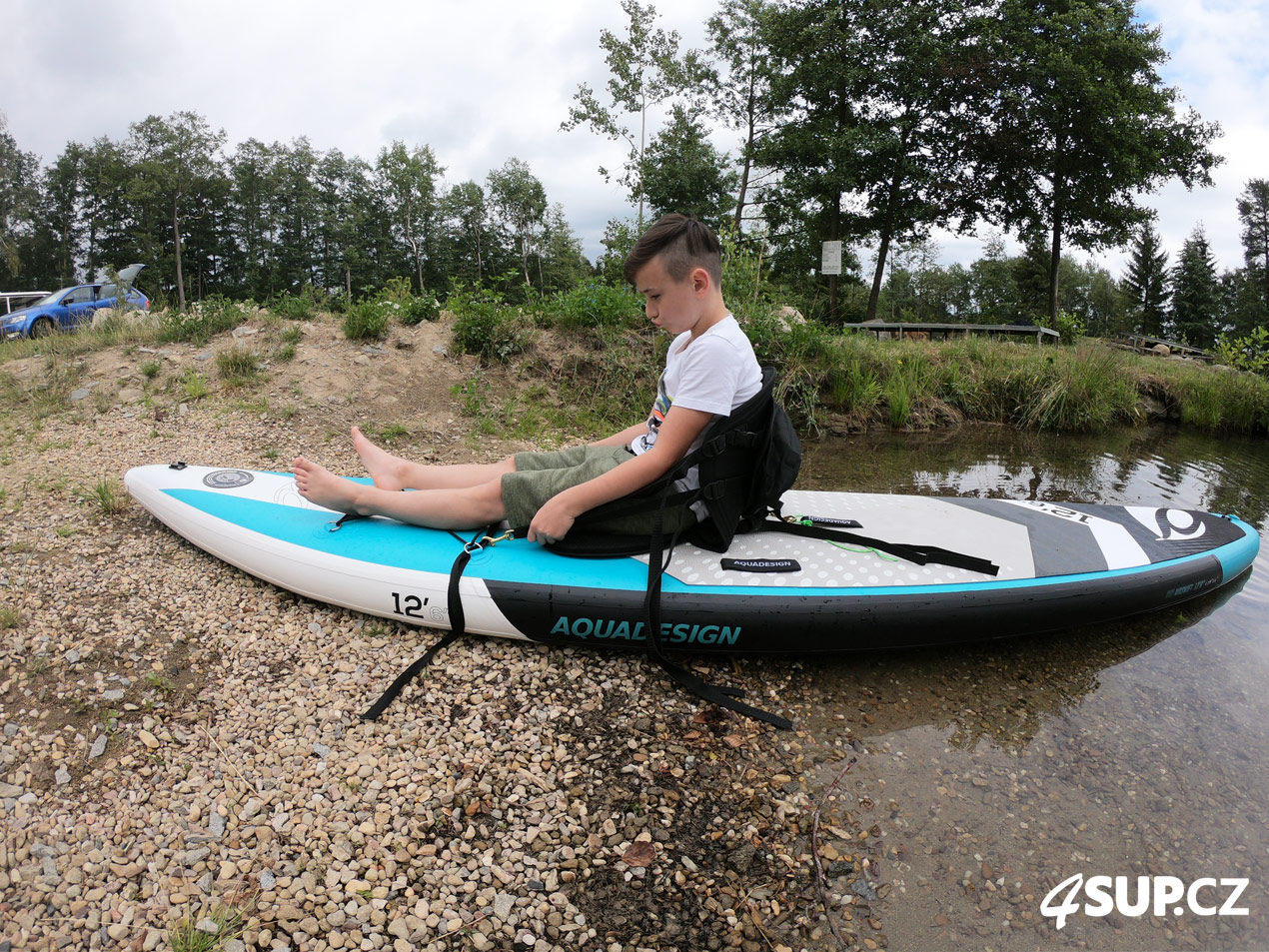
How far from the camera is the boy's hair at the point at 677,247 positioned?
255cm

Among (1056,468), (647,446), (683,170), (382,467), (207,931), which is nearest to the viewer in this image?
(207,931)

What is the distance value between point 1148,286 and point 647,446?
58.2m

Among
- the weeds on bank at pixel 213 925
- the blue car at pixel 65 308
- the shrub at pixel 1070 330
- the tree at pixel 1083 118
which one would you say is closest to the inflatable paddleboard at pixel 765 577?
the weeds on bank at pixel 213 925

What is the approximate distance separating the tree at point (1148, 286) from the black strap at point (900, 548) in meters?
53.7

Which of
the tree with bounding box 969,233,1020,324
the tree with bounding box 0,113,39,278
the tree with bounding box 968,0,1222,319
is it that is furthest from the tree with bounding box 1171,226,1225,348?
the tree with bounding box 0,113,39,278

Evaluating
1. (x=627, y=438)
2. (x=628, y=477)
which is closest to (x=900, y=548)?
(x=628, y=477)

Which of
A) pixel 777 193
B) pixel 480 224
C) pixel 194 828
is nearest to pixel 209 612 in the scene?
pixel 194 828

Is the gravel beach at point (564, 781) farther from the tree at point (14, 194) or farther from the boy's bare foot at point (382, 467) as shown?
the tree at point (14, 194)

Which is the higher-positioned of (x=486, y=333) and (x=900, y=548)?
(x=486, y=333)

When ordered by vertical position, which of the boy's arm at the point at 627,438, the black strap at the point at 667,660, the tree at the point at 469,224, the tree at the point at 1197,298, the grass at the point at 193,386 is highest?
the tree at the point at 469,224

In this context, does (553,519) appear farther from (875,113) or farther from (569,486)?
(875,113)

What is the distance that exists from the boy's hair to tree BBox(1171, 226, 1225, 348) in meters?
50.3

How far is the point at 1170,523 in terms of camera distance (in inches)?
140

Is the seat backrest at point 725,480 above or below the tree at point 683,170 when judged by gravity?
below
